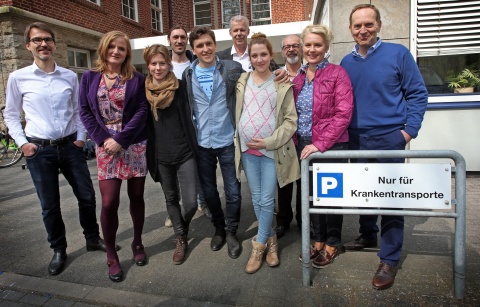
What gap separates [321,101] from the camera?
271 centimetres

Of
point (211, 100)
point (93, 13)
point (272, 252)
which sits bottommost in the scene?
point (272, 252)

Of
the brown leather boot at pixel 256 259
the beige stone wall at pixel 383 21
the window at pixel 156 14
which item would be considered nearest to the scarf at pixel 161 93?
the brown leather boot at pixel 256 259

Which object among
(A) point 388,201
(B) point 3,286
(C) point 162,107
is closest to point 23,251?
(B) point 3,286

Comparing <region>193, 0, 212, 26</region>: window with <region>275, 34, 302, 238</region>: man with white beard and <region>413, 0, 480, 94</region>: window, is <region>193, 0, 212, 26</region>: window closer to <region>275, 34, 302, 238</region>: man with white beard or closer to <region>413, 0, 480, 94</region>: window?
<region>413, 0, 480, 94</region>: window

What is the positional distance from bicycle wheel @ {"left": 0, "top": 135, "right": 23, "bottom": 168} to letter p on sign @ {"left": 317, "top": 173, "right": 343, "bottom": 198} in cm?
851

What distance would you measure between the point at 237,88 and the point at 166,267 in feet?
5.59

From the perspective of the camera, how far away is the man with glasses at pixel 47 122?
10.0 ft

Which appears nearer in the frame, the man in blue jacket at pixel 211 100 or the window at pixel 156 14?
the man in blue jacket at pixel 211 100

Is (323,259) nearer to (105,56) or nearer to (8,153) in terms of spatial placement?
(105,56)

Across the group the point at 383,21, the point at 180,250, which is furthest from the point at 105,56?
the point at 383,21

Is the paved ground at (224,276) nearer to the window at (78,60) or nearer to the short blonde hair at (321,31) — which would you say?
the short blonde hair at (321,31)

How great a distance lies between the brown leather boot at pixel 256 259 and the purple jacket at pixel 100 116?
1.39 m

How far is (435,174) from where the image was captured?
2393 millimetres

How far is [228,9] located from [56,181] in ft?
53.0
